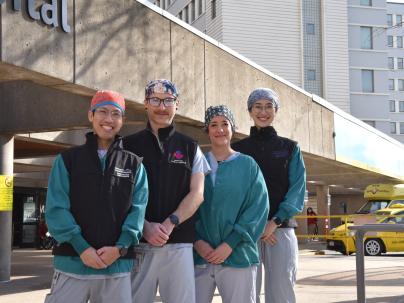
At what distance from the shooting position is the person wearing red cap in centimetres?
355

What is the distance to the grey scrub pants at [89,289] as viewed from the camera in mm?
3584

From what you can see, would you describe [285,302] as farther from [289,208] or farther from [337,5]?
[337,5]

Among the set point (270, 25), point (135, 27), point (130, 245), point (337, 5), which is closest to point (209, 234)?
point (130, 245)

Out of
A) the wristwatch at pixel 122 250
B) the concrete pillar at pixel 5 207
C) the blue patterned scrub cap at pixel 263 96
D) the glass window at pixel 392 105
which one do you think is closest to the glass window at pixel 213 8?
the concrete pillar at pixel 5 207

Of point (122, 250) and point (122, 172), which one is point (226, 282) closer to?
point (122, 250)

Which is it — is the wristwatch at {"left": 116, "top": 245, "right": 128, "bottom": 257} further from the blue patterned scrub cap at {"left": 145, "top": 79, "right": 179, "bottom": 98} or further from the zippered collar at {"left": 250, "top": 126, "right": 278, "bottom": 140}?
the zippered collar at {"left": 250, "top": 126, "right": 278, "bottom": 140}

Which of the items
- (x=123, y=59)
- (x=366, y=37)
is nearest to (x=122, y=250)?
(x=123, y=59)

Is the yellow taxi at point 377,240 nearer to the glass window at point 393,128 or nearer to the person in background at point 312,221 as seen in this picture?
the person in background at point 312,221

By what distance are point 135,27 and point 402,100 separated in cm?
7998

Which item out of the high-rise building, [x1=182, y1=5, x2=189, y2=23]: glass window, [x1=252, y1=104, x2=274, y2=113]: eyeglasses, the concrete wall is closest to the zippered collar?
[x1=252, y1=104, x2=274, y2=113]: eyeglasses

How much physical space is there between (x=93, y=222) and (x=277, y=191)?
1.57m

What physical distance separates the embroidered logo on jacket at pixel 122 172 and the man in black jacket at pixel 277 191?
1222mm

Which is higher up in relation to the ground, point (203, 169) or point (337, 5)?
point (337, 5)

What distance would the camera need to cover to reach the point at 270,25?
47.8 m
